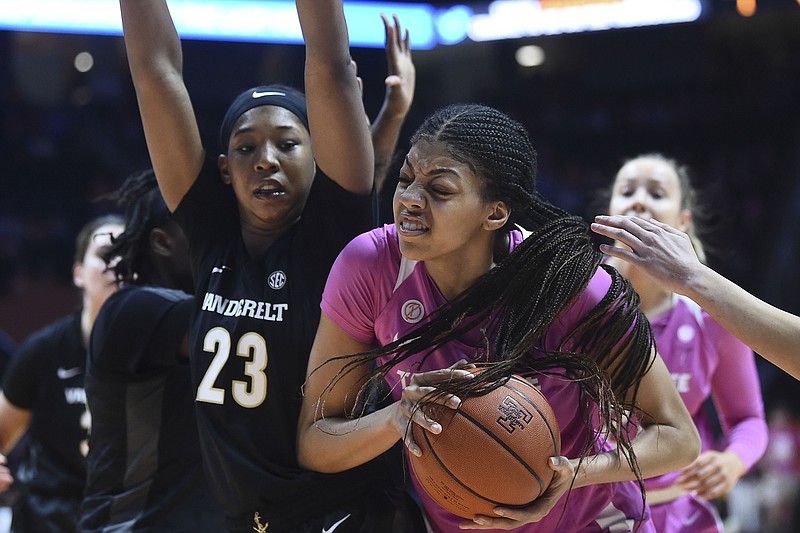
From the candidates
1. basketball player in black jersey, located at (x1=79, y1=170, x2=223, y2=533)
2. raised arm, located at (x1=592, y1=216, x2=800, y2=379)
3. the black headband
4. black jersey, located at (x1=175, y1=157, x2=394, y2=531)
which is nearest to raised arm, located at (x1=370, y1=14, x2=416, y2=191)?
the black headband

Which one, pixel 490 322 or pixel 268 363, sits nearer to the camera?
pixel 490 322

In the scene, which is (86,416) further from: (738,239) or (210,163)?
(738,239)

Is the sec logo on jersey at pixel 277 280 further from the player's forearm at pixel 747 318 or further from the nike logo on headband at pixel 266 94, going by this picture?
the player's forearm at pixel 747 318

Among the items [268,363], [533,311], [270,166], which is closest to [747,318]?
[533,311]

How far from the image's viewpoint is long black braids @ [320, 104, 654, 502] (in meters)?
2.13

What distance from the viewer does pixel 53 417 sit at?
397 cm

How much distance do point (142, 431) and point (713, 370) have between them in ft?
6.24

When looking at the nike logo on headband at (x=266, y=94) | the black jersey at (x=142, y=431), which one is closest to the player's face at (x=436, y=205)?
the nike logo on headband at (x=266, y=94)

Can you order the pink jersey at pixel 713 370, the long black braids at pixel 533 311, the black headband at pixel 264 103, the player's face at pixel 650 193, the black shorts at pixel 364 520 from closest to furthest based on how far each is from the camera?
the long black braids at pixel 533 311 → the black shorts at pixel 364 520 → the black headband at pixel 264 103 → the pink jersey at pixel 713 370 → the player's face at pixel 650 193

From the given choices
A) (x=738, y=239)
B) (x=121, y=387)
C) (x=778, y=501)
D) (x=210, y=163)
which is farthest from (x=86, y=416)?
(x=738, y=239)

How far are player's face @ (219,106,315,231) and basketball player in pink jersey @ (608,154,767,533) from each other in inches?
49.0

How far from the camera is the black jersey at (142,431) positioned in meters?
2.82

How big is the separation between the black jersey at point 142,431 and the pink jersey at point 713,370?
1547mm

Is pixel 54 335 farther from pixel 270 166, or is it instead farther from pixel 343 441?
pixel 343 441
